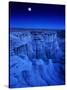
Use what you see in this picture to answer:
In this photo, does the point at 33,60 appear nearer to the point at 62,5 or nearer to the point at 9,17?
the point at 9,17

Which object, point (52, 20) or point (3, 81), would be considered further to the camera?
point (52, 20)

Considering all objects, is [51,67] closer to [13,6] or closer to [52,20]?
[52,20]

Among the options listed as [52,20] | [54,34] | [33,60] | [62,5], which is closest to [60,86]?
[33,60]

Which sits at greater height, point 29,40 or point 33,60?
point 29,40

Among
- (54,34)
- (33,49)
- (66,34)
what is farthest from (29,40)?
(66,34)

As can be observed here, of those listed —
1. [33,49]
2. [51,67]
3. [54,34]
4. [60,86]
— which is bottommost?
[60,86]

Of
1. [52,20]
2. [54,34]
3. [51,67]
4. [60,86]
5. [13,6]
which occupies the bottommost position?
[60,86]
